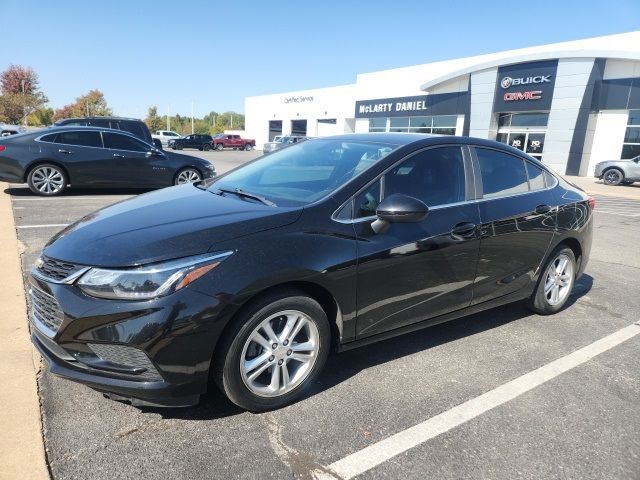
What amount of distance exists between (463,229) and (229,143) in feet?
153

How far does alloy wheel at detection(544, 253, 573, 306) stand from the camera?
177 inches

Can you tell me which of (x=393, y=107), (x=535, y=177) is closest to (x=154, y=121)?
(x=393, y=107)

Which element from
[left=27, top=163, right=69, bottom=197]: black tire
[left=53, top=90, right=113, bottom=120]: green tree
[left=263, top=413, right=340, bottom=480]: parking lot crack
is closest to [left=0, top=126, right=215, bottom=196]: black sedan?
[left=27, top=163, right=69, bottom=197]: black tire

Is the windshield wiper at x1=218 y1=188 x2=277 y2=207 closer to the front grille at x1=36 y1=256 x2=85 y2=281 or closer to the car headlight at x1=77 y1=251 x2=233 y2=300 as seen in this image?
the car headlight at x1=77 y1=251 x2=233 y2=300

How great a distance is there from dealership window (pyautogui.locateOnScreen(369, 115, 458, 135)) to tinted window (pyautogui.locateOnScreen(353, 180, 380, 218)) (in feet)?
104

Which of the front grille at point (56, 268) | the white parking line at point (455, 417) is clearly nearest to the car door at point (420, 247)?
the white parking line at point (455, 417)

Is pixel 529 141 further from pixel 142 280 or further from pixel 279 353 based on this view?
pixel 142 280

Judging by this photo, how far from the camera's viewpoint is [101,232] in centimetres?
274

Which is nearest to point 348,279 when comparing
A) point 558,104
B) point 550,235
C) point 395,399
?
point 395,399

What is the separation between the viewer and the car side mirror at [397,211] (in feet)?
9.59

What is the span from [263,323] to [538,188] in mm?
2980

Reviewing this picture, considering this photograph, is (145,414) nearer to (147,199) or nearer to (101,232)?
(101,232)

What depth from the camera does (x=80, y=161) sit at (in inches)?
397

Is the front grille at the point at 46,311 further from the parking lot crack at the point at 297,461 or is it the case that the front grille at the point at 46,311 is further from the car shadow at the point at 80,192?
the car shadow at the point at 80,192
